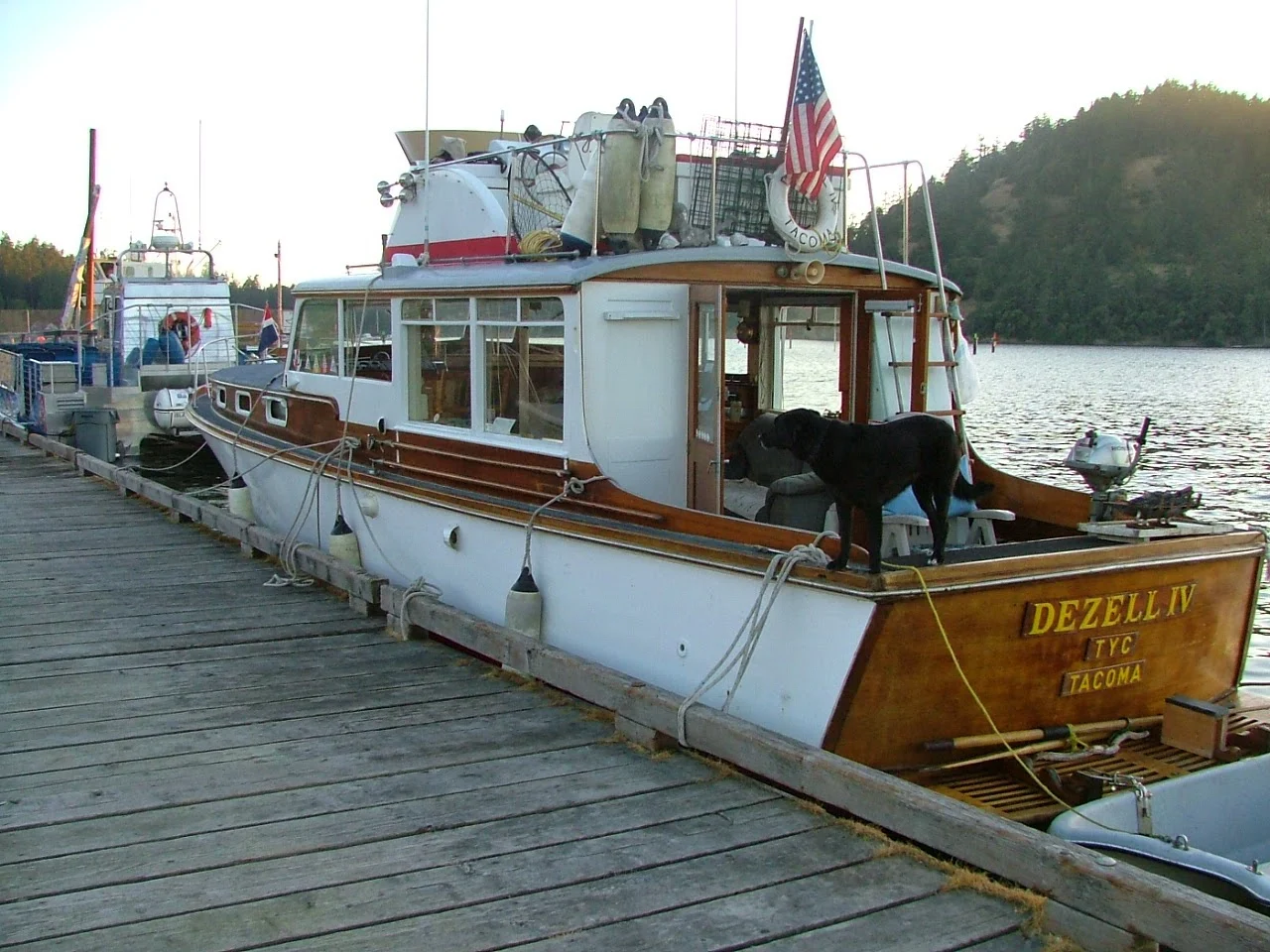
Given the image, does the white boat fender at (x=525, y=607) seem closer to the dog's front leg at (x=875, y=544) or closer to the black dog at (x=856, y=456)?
the black dog at (x=856, y=456)

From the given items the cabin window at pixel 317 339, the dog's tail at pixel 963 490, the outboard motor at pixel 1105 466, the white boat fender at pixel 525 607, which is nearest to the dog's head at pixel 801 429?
the dog's tail at pixel 963 490

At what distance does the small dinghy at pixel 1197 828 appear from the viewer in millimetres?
4656

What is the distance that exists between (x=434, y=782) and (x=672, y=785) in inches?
40.7

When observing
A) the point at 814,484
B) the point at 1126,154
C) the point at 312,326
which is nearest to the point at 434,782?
the point at 814,484

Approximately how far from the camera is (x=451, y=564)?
8336mm

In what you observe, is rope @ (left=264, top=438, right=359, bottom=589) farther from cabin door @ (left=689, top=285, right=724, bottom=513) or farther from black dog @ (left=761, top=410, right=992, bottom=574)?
black dog @ (left=761, top=410, right=992, bottom=574)

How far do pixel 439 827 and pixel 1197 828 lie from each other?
3558 millimetres

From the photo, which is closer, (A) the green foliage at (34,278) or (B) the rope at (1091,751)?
(B) the rope at (1091,751)

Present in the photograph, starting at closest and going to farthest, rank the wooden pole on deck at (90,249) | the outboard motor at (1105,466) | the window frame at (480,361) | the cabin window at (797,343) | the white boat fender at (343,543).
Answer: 1. the outboard motor at (1105,466)
2. the window frame at (480,361)
3. the cabin window at (797,343)
4. the white boat fender at (343,543)
5. the wooden pole on deck at (90,249)

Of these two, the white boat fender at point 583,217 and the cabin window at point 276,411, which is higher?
the white boat fender at point 583,217

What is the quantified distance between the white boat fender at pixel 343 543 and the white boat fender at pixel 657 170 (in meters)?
3.54

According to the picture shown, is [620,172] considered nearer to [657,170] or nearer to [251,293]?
[657,170]

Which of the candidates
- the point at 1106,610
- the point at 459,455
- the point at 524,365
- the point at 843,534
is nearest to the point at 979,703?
the point at 1106,610

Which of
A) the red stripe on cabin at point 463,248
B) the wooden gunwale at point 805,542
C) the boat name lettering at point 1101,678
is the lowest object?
the boat name lettering at point 1101,678
